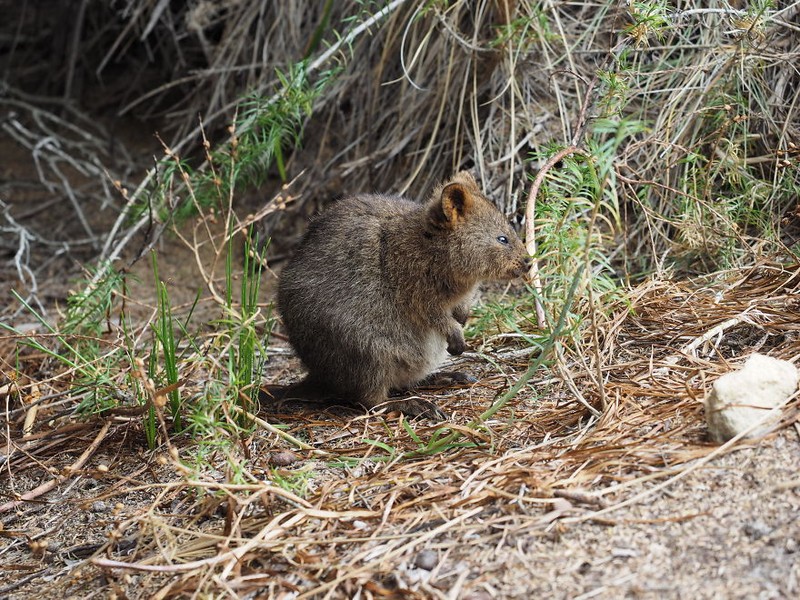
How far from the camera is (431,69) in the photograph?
5.02m

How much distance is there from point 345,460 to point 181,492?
57 centimetres

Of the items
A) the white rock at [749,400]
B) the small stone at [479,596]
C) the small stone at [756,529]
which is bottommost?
the small stone at [479,596]

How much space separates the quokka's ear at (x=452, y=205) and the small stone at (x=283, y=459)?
47.0 inches

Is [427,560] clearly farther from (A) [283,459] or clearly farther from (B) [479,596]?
(A) [283,459]

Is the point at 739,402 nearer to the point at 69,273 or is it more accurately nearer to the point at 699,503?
the point at 699,503

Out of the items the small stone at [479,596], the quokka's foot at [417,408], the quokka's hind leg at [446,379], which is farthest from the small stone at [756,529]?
the quokka's hind leg at [446,379]

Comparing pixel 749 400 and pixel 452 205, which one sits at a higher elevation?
pixel 452 205

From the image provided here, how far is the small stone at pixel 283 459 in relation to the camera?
3107mm

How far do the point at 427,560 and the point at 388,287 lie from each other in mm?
1581

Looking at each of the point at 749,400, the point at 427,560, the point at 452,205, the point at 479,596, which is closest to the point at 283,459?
the point at 427,560

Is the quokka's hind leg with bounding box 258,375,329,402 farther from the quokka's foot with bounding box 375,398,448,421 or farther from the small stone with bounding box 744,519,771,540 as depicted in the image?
the small stone with bounding box 744,519,771,540

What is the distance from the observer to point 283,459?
3.12 meters

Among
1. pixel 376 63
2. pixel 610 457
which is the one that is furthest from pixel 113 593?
pixel 376 63

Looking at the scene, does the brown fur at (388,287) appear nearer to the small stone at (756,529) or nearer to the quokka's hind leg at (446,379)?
the quokka's hind leg at (446,379)
